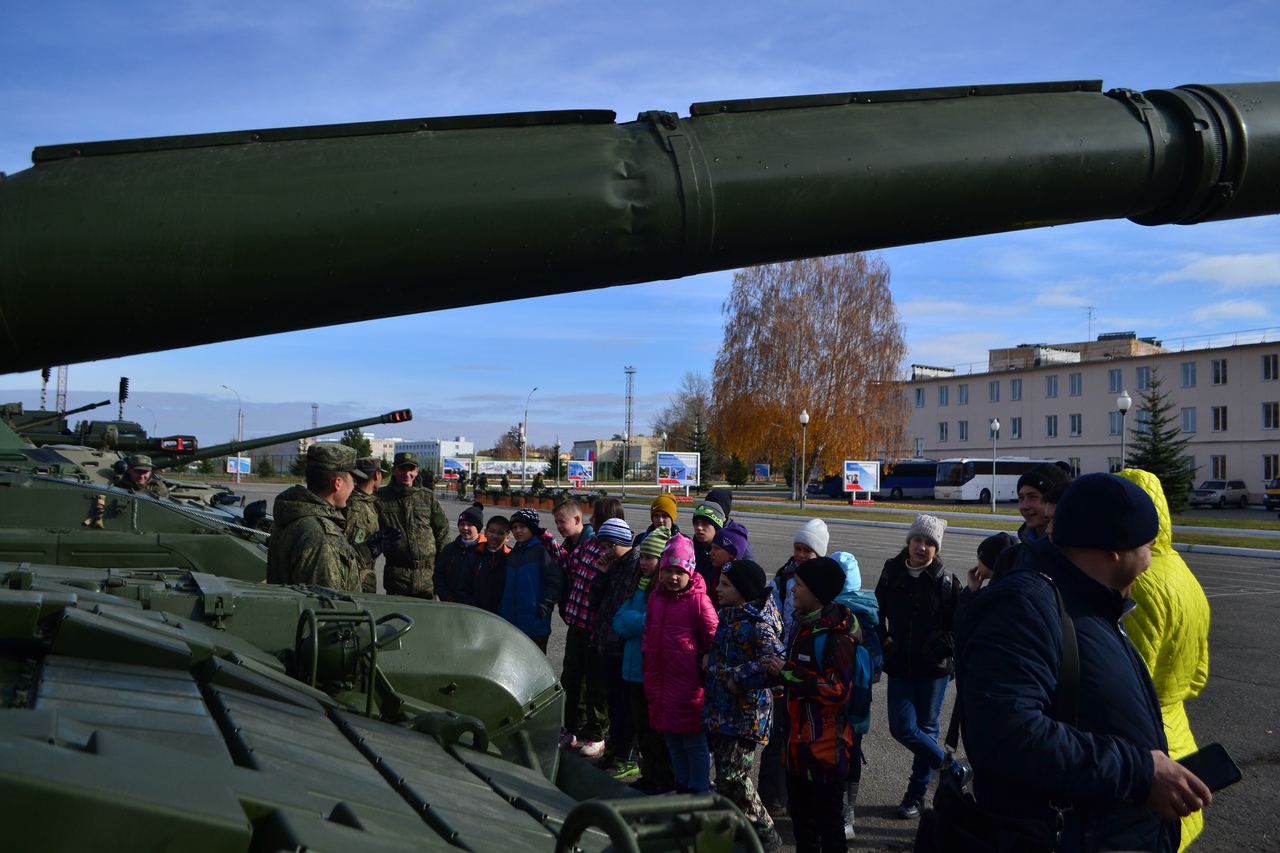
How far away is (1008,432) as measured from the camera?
5675 cm

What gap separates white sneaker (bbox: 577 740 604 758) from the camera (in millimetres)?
6464

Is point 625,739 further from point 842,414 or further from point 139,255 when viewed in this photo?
point 842,414

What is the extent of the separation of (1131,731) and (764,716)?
2461mm

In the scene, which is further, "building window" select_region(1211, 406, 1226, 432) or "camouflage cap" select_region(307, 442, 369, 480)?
"building window" select_region(1211, 406, 1226, 432)

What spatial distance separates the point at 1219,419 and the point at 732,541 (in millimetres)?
49402

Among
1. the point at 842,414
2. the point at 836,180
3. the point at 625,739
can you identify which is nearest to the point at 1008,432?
the point at 842,414

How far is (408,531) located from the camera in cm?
782

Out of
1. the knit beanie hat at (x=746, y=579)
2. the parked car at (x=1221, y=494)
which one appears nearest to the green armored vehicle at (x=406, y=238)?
the knit beanie hat at (x=746, y=579)

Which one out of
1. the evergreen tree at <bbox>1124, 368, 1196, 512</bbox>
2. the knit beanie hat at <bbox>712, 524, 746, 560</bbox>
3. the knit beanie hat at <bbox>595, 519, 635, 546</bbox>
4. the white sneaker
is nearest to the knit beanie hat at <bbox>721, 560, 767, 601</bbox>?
the knit beanie hat at <bbox>712, 524, 746, 560</bbox>

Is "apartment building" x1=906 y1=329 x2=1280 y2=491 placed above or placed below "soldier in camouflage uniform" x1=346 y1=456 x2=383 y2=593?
above

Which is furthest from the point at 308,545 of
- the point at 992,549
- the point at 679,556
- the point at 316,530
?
the point at 992,549

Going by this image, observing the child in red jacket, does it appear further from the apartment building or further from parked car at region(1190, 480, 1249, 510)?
parked car at region(1190, 480, 1249, 510)

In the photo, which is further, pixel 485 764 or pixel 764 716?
pixel 764 716

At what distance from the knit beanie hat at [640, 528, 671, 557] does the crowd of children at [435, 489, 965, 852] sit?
0.06ft
